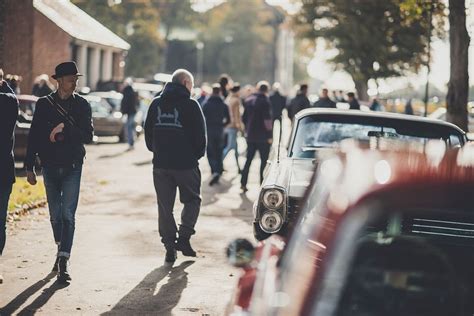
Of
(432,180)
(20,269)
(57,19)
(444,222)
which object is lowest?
(20,269)

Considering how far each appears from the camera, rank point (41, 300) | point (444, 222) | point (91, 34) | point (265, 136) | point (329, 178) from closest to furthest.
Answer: point (329, 178), point (444, 222), point (41, 300), point (265, 136), point (91, 34)

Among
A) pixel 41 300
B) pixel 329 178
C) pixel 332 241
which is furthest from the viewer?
pixel 41 300

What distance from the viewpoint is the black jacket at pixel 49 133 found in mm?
8789

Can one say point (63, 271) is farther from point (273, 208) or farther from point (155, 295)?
point (273, 208)

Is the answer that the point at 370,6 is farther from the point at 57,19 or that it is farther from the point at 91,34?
the point at 57,19

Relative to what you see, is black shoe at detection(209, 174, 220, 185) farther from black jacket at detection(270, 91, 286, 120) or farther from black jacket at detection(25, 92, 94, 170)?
black jacket at detection(25, 92, 94, 170)

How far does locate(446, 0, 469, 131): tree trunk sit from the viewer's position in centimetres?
1938

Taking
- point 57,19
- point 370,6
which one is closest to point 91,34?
point 57,19

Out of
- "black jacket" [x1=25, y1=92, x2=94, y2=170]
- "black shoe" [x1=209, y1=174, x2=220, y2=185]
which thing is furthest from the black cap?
"black shoe" [x1=209, y1=174, x2=220, y2=185]

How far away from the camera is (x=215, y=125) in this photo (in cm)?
1881

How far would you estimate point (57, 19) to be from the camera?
4047 cm

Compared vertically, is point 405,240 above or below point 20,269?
above

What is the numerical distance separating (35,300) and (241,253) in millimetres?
3925

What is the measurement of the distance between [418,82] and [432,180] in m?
61.5
